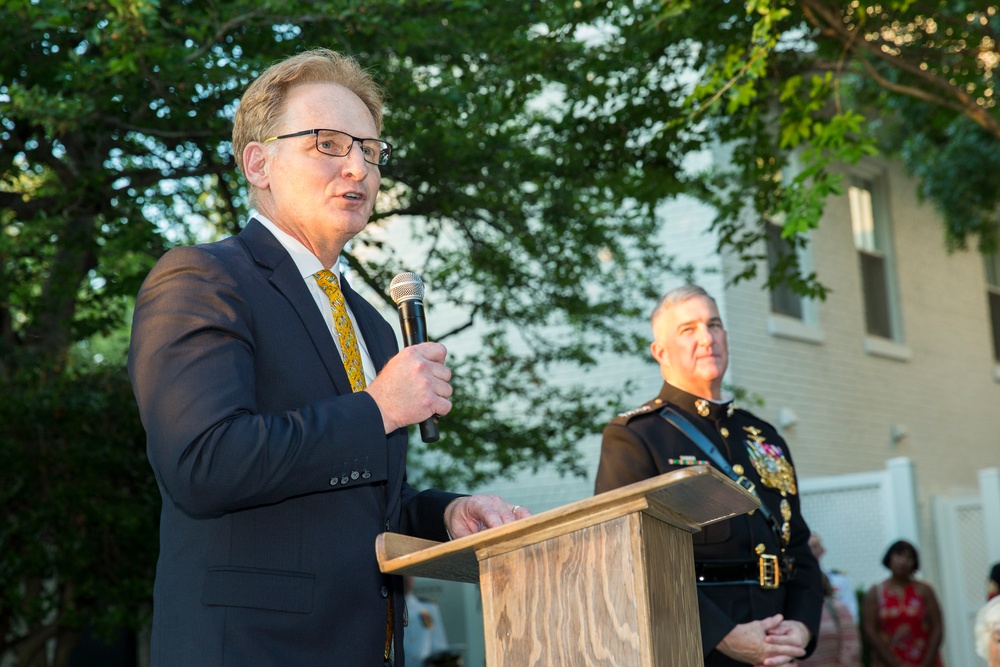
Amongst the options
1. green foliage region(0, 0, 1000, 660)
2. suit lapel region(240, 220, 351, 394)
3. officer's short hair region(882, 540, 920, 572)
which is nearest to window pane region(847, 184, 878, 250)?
officer's short hair region(882, 540, 920, 572)

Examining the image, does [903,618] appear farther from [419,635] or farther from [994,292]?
[994,292]

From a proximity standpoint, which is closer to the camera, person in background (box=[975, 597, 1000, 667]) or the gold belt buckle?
the gold belt buckle

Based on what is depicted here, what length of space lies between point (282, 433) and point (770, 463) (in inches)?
111

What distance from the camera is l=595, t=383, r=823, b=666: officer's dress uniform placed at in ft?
13.2

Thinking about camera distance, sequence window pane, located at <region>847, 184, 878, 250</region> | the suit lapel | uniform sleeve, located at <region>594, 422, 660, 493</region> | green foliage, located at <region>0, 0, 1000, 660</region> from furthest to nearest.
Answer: window pane, located at <region>847, 184, 878, 250</region>
green foliage, located at <region>0, 0, 1000, 660</region>
uniform sleeve, located at <region>594, 422, 660, 493</region>
the suit lapel

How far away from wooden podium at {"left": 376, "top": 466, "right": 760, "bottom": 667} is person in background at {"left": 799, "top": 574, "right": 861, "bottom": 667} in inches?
296

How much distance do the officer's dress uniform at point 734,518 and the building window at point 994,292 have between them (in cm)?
1634

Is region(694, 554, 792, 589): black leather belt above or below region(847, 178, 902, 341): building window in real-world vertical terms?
below

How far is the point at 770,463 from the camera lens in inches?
175

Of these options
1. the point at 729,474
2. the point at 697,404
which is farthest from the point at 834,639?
the point at 729,474

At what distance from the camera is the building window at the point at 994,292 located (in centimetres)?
1942

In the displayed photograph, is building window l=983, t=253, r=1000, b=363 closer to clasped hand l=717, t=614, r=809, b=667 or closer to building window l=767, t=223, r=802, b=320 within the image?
building window l=767, t=223, r=802, b=320

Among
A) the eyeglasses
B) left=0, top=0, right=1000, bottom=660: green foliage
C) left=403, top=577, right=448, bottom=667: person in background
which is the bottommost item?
left=403, top=577, right=448, bottom=667: person in background

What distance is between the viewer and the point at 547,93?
13367 mm
